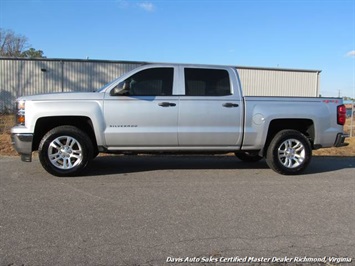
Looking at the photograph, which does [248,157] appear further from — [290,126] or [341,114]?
[341,114]

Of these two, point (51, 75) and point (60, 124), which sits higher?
point (51, 75)

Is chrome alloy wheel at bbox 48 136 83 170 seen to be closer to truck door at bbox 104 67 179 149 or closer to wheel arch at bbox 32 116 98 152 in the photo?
wheel arch at bbox 32 116 98 152

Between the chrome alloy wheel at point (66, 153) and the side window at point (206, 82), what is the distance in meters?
2.21

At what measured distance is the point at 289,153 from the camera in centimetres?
730

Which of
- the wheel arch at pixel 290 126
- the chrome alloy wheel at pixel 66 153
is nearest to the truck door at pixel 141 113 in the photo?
the chrome alloy wheel at pixel 66 153

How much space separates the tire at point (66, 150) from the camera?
21.6ft

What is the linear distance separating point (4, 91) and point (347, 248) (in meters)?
31.0

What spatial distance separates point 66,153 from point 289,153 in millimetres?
4171

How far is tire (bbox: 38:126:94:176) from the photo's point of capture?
657 centimetres

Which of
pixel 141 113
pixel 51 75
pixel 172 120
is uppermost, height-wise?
pixel 51 75

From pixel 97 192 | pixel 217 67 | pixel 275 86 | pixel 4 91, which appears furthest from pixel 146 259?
pixel 275 86

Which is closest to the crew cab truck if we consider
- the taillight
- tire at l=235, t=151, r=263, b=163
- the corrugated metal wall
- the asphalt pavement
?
the taillight

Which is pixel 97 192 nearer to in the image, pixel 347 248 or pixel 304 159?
pixel 347 248

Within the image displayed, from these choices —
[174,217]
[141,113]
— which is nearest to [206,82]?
[141,113]
